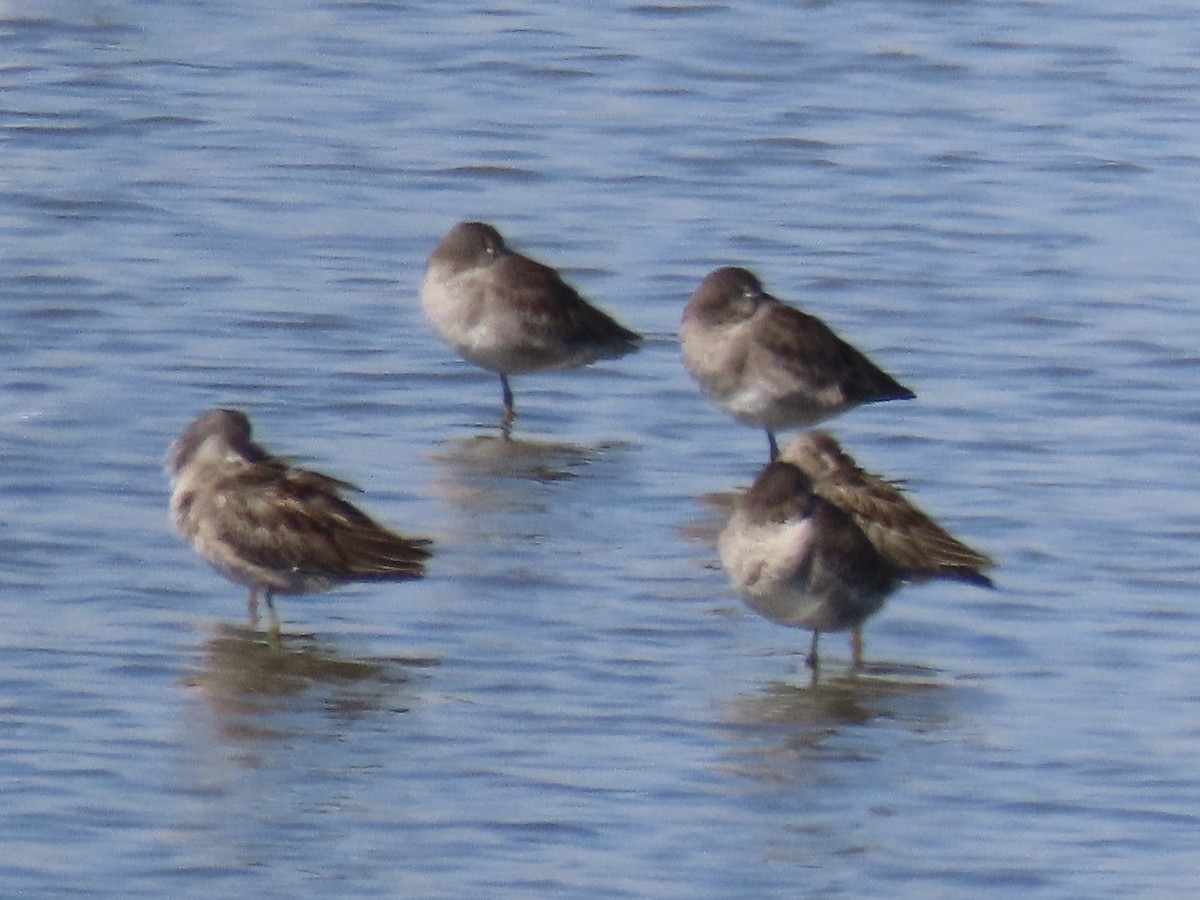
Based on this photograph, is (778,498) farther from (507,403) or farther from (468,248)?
(468,248)

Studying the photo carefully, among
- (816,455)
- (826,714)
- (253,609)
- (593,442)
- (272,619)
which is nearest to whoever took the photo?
(826,714)

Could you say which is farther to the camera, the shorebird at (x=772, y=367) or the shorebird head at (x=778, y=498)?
the shorebird at (x=772, y=367)

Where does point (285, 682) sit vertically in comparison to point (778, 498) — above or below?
below

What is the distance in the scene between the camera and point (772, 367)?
13.5 m

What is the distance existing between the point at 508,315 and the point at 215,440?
10.5ft

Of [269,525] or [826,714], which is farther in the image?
[269,525]

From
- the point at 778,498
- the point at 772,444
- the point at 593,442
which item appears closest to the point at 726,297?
the point at 772,444

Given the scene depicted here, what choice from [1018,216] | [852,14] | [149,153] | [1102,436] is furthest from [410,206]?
[852,14]

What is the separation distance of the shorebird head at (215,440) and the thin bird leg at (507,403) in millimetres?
2782

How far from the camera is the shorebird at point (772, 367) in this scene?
44.2 feet

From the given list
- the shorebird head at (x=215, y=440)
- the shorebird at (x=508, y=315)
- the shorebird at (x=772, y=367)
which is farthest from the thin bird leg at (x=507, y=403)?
the shorebird head at (x=215, y=440)

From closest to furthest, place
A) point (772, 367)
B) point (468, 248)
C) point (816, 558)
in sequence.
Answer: point (816, 558) → point (772, 367) → point (468, 248)

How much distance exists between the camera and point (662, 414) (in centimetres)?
1416

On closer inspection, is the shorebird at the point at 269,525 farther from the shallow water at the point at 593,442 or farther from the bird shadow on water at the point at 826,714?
the bird shadow on water at the point at 826,714
